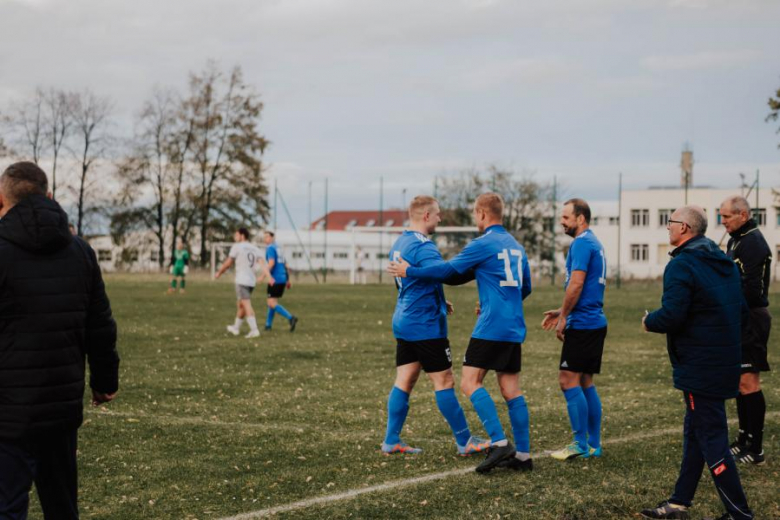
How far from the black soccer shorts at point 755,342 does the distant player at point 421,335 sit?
7.42 feet

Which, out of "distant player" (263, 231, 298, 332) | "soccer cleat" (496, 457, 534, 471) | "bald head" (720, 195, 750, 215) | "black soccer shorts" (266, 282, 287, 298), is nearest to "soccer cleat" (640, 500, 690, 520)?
"soccer cleat" (496, 457, 534, 471)

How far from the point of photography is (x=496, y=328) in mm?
6586

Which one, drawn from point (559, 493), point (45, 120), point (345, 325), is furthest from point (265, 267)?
point (45, 120)

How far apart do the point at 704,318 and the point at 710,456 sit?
0.84 metres

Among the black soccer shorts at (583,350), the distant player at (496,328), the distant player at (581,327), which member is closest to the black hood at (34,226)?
the distant player at (496,328)

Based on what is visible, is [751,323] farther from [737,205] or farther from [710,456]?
[710,456]

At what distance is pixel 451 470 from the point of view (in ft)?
21.9

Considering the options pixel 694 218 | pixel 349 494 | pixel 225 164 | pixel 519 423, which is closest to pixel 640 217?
pixel 225 164

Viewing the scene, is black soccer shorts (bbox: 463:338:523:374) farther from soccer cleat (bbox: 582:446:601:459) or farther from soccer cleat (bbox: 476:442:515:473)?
soccer cleat (bbox: 582:446:601:459)

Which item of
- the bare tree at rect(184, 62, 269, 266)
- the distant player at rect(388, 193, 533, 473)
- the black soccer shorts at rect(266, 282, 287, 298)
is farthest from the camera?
the bare tree at rect(184, 62, 269, 266)

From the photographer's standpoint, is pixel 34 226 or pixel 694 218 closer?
pixel 34 226

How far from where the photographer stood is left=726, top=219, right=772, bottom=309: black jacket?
705cm

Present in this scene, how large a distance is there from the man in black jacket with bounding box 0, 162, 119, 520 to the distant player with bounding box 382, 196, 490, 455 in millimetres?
3245

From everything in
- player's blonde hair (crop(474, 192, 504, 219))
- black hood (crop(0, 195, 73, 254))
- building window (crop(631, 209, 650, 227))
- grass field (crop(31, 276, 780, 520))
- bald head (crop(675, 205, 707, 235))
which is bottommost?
grass field (crop(31, 276, 780, 520))
